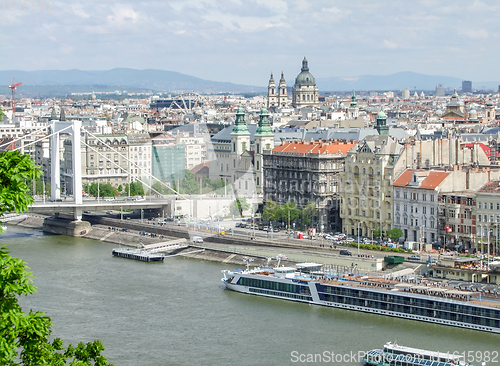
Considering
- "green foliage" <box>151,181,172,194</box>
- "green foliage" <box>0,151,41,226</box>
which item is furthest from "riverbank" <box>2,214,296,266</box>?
"green foliage" <box>0,151,41,226</box>

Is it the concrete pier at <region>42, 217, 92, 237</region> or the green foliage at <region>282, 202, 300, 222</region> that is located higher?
the green foliage at <region>282, 202, 300, 222</region>

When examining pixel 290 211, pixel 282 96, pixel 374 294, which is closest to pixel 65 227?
pixel 290 211

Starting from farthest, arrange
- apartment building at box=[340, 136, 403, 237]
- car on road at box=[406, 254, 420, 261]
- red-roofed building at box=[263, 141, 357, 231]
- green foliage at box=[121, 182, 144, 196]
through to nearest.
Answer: green foliage at box=[121, 182, 144, 196] < red-roofed building at box=[263, 141, 357, 231] < apartment building at box=[340, 136, 403, 237] < car on road at box=[406, 254, 420, 261]

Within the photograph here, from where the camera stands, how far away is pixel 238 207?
46656 mm

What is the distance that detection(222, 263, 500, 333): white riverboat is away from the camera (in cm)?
2455

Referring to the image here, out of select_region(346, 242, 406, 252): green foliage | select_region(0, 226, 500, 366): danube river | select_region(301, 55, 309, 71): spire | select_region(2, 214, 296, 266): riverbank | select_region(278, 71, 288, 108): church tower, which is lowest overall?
select_region(0, 226, 500, 366): danube river

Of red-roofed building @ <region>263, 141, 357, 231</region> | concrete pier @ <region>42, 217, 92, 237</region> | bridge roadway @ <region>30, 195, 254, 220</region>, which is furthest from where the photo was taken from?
bridge roadway @ <region>30, 195, 254, 220</region>

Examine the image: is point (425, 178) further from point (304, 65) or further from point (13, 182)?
point (304, 65)

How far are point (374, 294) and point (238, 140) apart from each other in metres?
27.2

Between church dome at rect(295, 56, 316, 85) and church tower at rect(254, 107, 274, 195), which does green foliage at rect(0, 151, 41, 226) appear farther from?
church dome at rect(295, 56, 316, 85)

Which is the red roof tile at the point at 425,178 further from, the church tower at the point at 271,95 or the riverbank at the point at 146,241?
the church tower at the point at 271,95

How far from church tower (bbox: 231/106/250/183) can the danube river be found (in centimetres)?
1974

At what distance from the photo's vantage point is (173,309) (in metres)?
26.4

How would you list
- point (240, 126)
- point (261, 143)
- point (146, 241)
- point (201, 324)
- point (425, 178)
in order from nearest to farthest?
point (201, 324), point (425, 178), point (146, 241), point (261, 143), point (240, 126)
